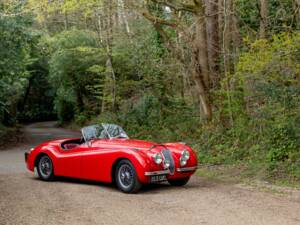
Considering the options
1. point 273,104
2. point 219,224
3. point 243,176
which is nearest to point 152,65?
point 273,104

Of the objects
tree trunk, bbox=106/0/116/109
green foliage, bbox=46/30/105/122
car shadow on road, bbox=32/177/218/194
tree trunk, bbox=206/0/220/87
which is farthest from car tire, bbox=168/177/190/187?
green foliage, bbox=46/30/105/122

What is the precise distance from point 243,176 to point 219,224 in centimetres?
557

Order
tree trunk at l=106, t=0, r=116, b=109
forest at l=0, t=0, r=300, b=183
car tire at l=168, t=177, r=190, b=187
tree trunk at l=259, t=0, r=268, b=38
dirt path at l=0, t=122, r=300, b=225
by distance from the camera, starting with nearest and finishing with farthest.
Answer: dirt path at l=0, t=122, r=300, b=225 → car tire at l=168, t=177, r=190, b=187 → forest at l=0, t=0, r=300, b=183 → tree trunk at l=259, t=0, r=268, b=38 → tree trunk at l=106, t=0, r=116, b=109

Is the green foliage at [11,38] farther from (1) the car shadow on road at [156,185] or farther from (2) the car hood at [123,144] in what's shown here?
(2) the car hood at [123,144]

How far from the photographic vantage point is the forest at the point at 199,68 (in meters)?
13.5

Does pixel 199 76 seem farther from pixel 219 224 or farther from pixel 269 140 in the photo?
pixel 219 224

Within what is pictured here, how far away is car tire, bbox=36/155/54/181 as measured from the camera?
12.5 metres

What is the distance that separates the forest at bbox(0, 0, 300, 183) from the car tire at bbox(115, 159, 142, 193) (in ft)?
12.2

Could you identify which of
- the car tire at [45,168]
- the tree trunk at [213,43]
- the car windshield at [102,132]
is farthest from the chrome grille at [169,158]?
the tree trunk at [213,43]

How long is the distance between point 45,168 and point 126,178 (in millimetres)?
3123

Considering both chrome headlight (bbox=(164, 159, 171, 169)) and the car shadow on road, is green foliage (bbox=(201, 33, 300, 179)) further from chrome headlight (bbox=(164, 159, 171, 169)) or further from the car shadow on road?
chrome headlight (bbox=(164, 159, 171, 169))

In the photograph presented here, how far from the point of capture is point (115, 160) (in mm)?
10633

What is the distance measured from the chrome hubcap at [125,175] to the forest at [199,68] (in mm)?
3748

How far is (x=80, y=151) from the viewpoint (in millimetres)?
11719
